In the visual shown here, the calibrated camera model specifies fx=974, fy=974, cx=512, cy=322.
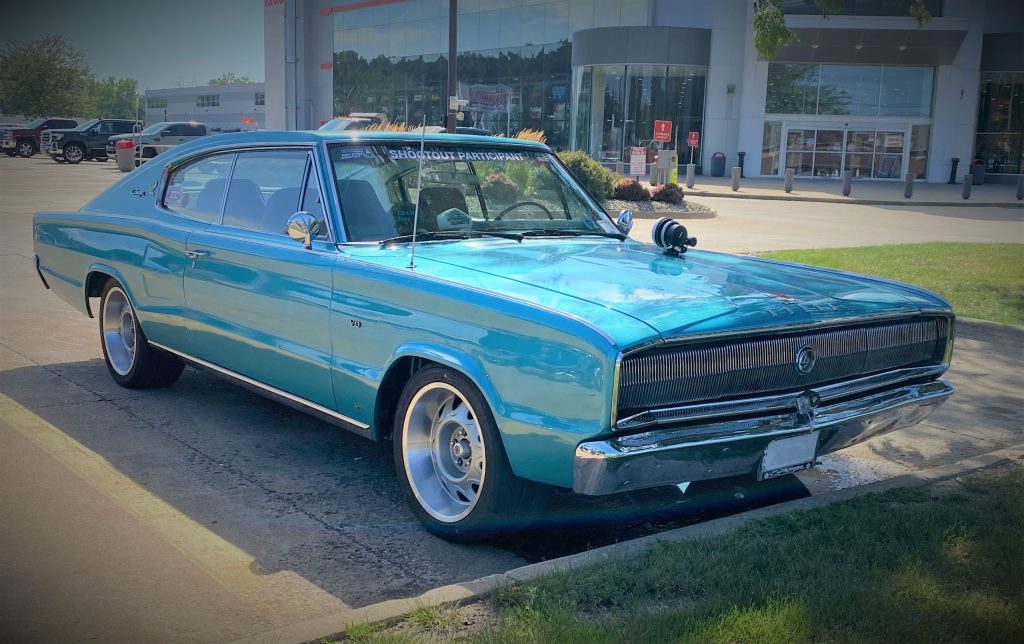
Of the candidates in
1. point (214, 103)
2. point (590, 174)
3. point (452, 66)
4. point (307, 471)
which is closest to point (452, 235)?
point (307, 471)

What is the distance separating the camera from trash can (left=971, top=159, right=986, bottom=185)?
40219 millimetres

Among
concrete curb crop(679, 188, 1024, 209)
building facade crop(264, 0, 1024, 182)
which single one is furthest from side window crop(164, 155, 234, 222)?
building facade crop(264, 0, 1024, 182)

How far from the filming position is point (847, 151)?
41.0 meters

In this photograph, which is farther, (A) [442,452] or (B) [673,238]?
(B) [673,238]

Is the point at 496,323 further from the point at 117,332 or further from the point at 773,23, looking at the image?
the point at 773,23

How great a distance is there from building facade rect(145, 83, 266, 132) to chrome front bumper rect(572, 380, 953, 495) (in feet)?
302

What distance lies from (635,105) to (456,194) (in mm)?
37936

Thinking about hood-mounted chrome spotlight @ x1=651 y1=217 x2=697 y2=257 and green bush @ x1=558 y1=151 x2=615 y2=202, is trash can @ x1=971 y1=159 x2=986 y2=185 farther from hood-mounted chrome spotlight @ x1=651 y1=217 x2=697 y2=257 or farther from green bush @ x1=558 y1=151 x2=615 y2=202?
hood-mounted chrome spotlight @ x1=651 y1=217 x2=697 y2=257

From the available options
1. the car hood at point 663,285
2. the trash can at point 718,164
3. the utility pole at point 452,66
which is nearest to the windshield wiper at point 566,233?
the car hood at point 663,285

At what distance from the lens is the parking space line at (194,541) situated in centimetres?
358

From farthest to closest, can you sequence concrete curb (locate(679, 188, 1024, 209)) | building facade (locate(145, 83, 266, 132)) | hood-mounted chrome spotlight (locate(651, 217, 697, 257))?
building facade (locate(145, 83, 266, 132))
concrete curb (locate(679, 188, 1024, 209))
hood-mounted chrome spotlight (locate(651, 217, 697, 257))

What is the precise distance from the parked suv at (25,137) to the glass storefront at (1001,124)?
140 feet

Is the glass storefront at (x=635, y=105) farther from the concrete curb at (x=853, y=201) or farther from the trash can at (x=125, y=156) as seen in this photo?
the trash can at (x=125, y=156)

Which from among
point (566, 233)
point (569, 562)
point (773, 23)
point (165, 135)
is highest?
point (773, 23)
